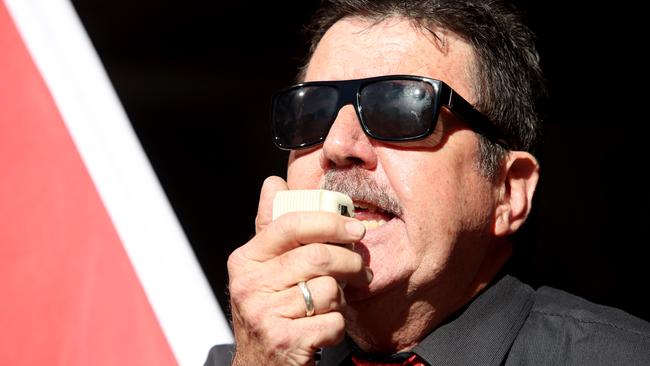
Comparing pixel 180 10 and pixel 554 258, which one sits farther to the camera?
pixel 554 258

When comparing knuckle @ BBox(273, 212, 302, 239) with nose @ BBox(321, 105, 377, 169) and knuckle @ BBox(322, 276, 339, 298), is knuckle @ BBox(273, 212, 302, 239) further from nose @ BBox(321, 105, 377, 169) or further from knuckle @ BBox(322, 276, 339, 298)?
nose @ BBox(321, 105, 377, 169)

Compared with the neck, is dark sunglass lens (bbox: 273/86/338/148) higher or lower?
higher

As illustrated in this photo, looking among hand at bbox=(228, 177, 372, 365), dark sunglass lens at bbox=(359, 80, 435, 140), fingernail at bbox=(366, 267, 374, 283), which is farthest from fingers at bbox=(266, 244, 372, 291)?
dark sunglass lens at bbox=(359, 80, 435, 140)

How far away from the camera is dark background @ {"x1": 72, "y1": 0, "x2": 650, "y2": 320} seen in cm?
475

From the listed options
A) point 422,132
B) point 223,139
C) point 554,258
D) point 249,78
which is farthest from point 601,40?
point 422,132

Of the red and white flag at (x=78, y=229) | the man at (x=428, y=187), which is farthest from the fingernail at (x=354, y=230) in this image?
the red and white flag at (x=78, y=229)

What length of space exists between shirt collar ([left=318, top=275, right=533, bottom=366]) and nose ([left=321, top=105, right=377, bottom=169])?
1.41ft

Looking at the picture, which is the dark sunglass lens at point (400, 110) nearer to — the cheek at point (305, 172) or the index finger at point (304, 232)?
the cheek at point (305, 172)

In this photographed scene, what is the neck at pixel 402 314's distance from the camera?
1.69 meters

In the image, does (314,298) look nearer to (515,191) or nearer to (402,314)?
(402,314)

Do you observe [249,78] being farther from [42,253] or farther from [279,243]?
[279,243]

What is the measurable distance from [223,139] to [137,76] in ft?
4.12

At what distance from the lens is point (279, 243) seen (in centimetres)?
138

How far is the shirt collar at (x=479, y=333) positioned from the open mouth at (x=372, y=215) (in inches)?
12.0
